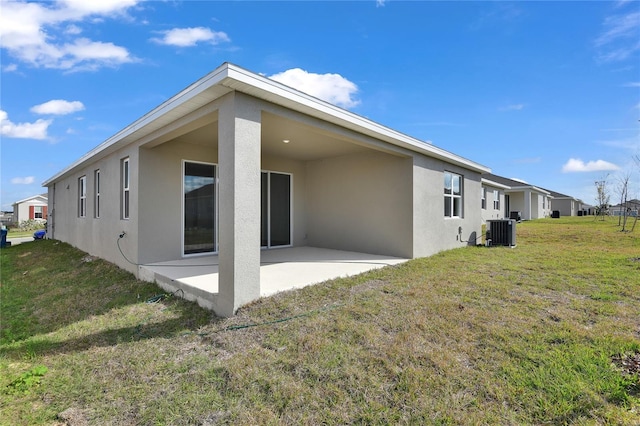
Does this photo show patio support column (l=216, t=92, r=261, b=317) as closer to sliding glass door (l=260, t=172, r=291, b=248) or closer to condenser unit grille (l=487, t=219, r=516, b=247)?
sliding glass door (l=260, t=172, r=291, b=248)

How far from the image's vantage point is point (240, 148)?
3.99 meters

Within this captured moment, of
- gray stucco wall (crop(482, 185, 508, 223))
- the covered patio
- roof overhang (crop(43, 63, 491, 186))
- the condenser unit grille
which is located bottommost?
the covered patio

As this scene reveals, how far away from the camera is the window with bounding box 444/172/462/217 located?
30.9 feet

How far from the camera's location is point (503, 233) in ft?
33.4

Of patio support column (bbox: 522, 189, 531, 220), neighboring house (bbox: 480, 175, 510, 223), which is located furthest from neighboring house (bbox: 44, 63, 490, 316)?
patio support column (bbox: 522, 189, 531, 220)

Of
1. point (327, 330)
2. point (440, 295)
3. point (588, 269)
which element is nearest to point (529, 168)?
point (588, 269)

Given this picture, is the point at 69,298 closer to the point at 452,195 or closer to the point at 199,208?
the point at 199,208

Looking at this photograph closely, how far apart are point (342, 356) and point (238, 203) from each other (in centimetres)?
222

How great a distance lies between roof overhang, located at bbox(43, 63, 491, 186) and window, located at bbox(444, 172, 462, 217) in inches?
84.2

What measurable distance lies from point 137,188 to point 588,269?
381 inches

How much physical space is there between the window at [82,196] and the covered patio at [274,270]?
19.7 feet

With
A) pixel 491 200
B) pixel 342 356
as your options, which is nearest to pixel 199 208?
pixel 342 356

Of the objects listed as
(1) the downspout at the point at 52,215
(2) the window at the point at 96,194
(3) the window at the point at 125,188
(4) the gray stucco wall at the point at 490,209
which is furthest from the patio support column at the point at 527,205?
(1) the downspout at the point at 52,215

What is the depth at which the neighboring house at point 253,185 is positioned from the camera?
4.08m
